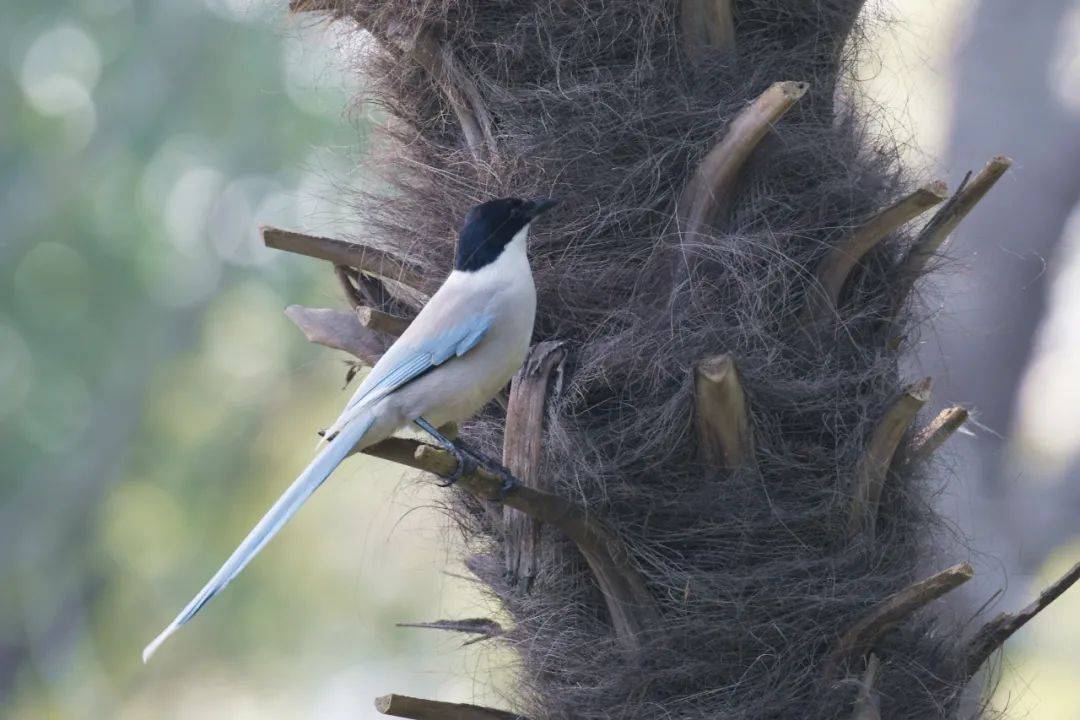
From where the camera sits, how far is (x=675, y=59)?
106 inches

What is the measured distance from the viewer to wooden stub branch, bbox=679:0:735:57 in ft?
8.78

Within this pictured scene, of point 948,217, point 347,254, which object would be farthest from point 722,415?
point 347,254

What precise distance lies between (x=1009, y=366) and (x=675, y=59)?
3.31 metres

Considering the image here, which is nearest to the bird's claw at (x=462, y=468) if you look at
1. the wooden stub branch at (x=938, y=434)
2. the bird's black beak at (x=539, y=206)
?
the bird's black beak at (x=539, y=206)

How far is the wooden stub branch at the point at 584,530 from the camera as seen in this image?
7.65 ft

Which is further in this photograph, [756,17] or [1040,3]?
[1040,3]

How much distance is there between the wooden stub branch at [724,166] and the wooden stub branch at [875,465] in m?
0.56

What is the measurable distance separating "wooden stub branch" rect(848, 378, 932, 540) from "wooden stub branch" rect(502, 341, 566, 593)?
66 cm

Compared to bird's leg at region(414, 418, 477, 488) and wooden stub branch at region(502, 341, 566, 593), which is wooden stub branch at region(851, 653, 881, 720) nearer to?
wooden stub branch at region(502, 341, 566, 593)

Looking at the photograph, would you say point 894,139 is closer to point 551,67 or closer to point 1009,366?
point 551,67

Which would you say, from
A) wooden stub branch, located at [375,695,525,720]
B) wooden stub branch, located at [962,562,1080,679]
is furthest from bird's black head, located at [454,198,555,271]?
wooden stub branch, located at [962,562,1080,679]

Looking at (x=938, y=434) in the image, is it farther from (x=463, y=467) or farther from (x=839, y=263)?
(x=463, y=467)

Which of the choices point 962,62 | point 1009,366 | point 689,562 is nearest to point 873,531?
point 689,562

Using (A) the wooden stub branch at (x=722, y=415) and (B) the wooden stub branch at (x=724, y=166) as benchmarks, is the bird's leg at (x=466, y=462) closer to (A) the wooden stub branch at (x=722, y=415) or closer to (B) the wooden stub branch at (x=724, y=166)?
(A) the wooden stub branch at (x=722, y=415)
